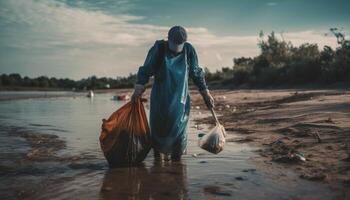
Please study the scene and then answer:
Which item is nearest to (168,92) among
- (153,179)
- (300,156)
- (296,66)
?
(153,179)

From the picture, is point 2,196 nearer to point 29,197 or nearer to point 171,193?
point 29,197

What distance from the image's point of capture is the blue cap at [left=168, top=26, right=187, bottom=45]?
5.05 meters

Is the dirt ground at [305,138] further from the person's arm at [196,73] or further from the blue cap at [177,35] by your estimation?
the blue cap at [177,35]

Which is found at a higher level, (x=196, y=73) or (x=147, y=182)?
(x=196, y=73)

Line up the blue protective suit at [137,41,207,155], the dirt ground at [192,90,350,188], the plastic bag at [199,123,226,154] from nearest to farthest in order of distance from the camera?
1. the dirt ground at [192,90,350,188]
2. the blue protective suit at [137,41,207,155]
3. the plastic bag at [199,123,226,154]

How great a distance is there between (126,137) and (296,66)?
2014 cm

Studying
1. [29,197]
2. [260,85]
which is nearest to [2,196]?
[29,197]

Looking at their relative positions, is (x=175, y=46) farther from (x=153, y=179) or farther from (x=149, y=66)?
(x=153, y=179)

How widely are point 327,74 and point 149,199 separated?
1842 centimetres

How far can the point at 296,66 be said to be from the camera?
78.8ft

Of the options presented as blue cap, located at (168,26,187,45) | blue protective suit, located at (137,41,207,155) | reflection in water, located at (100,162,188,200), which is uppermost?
blue cap, located at (168,26,187,45)

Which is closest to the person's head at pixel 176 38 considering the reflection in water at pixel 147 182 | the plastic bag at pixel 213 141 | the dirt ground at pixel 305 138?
the plastic bag at pixel 213 141

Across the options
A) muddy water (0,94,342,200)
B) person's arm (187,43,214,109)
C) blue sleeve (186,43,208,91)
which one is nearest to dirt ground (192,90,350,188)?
muddy water (0,94,342,200)

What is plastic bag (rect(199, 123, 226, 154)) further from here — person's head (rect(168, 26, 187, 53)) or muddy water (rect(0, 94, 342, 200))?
person's head (rect(168, 26, 187, 53))
